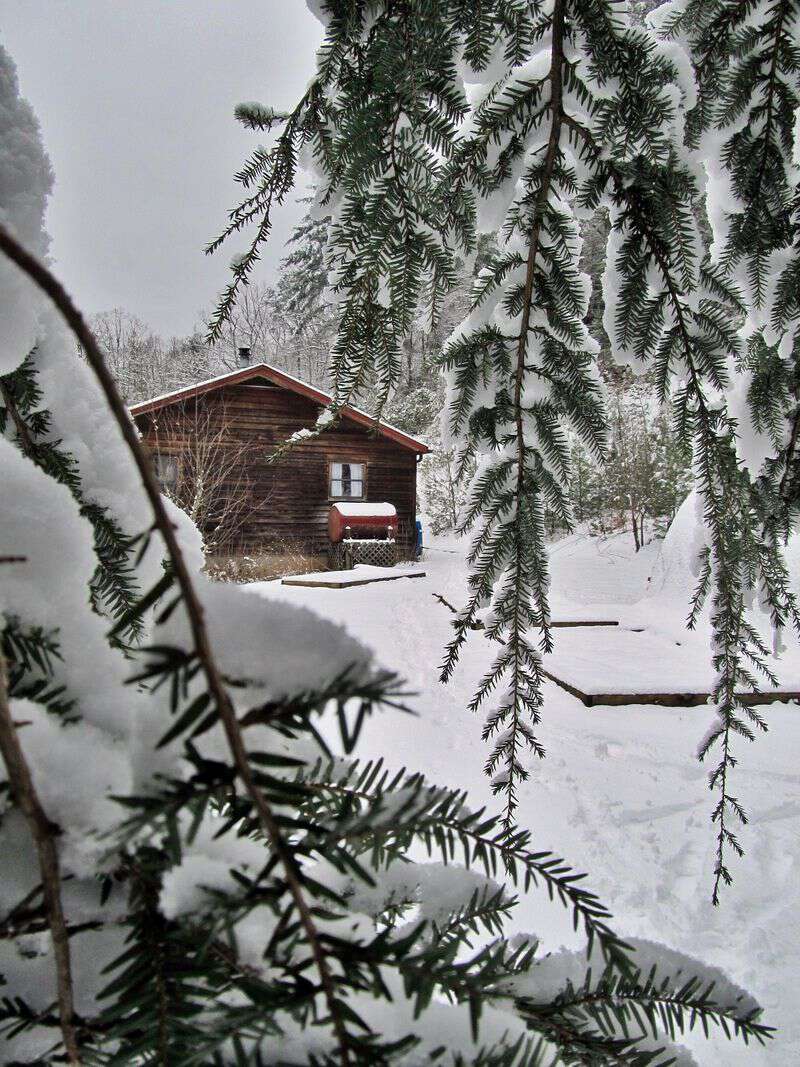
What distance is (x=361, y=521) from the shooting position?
15.2m

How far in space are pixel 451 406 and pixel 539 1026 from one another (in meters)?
1.16

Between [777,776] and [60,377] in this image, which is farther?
[777,776]

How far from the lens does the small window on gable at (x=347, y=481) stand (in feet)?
52.6

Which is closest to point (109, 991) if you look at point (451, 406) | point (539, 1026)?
point (539, 1026)

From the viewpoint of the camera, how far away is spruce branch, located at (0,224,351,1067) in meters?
0.20


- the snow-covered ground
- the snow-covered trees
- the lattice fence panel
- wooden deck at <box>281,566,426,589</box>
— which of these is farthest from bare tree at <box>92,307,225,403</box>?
the snow-covered trees

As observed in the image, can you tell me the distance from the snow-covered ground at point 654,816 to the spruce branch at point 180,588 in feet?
8.10

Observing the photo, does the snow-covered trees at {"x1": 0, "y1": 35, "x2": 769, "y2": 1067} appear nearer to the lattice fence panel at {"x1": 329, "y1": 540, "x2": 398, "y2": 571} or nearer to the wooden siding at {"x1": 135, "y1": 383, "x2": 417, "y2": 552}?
the wooden siding at {"x1": 135, "y1": 383, "x2": 417, "y2": 552}

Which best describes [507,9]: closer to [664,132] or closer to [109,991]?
[664,132]

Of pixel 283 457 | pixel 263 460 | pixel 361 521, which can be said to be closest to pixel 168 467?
pixel 263 460

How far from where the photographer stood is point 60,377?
0.75 m

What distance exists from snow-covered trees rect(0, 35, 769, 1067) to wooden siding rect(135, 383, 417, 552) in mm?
13749

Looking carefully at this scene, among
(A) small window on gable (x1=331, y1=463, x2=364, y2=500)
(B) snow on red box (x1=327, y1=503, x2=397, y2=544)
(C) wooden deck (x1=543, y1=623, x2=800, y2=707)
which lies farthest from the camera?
(A) small window on gable (x1=331, y1=463, x2=364, y2=500)

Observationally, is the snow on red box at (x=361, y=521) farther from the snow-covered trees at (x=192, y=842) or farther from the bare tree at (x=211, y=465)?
the snow-covered trees at (x=192, y=842)
